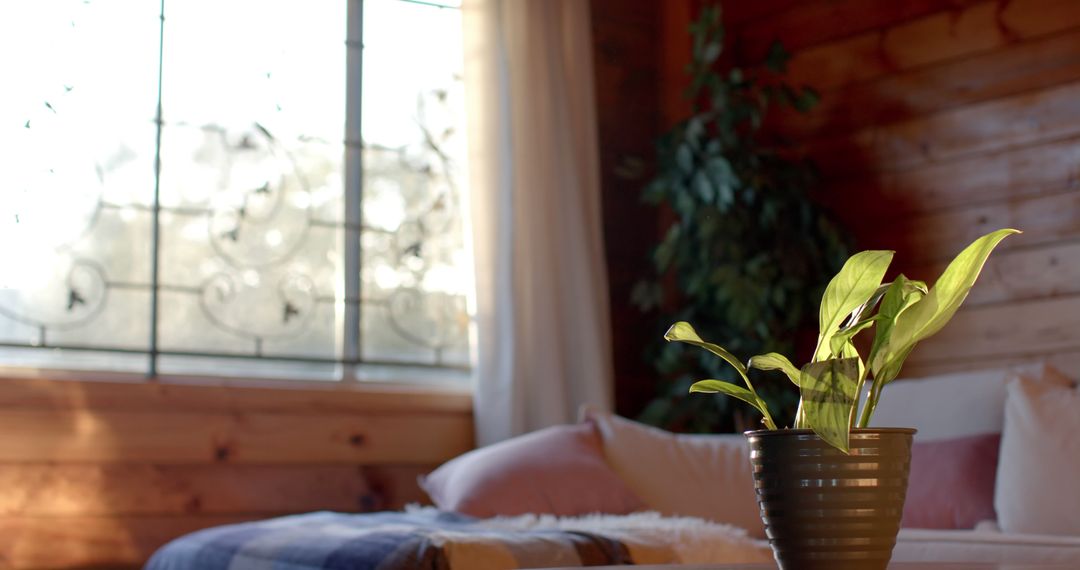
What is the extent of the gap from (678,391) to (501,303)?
0.60m

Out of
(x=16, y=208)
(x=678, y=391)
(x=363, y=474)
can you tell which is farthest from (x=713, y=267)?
(x=16, y=208)

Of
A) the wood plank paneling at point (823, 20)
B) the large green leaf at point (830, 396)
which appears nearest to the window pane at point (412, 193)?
the wood plank paneling at point (823, 20)

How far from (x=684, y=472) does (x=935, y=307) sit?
200 cm

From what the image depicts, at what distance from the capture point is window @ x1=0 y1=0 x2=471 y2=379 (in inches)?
124

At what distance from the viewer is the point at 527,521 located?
266cm

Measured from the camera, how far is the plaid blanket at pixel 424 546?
6.93 feet

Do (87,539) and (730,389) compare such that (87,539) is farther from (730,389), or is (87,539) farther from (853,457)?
(853,457)

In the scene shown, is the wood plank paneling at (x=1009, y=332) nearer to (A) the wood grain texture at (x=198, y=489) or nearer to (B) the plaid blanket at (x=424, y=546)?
(B) the plaid blanket at (x=424, y=546)

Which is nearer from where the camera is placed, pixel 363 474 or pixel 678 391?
pixel 363 474

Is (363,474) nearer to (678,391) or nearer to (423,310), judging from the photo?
(423,310)

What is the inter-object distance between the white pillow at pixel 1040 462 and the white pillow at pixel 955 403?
92mm

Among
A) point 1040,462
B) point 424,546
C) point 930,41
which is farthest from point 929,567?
point 930,41

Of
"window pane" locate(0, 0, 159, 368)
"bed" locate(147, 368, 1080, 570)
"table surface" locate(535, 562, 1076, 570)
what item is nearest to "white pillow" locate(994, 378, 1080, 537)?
"bed" locate(147, 368, 1080, 570)

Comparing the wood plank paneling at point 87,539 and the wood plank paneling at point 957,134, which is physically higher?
the wood plank paneling at point 957,134
